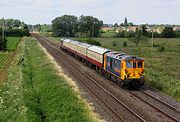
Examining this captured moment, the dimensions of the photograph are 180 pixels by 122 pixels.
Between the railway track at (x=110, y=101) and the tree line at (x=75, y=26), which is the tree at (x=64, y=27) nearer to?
the tree line at (x=75, y=26)

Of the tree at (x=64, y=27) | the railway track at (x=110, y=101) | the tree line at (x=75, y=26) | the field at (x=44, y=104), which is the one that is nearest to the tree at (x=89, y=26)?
the tree line at (x=75, y=26)

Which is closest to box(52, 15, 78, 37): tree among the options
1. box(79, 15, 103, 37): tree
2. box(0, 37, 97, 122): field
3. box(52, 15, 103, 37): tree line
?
box(52, 15, 103, 37): tree line

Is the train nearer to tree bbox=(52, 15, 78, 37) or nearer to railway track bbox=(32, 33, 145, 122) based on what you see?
railway track bbox=(32, 33, 145, 122)

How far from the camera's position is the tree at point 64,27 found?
17575 centimetres

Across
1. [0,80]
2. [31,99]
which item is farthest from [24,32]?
[31,99]

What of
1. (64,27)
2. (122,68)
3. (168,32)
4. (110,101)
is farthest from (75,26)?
(110,101)

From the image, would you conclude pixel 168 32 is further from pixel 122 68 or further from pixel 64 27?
pixel 122 68

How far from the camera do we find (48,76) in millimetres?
34656

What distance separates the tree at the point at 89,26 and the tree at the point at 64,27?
517 cm

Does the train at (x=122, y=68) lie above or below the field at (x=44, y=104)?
above

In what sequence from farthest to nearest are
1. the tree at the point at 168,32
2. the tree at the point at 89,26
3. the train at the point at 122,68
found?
the tree at the point at 89,26
the tree at the point at 168,32
the train at the point at 122,68

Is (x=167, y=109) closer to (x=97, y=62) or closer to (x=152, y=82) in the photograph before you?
(x=152, y=82)

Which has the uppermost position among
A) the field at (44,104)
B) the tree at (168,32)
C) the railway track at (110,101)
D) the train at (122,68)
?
the train at (122,68)

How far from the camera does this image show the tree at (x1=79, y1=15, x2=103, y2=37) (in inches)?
6732
